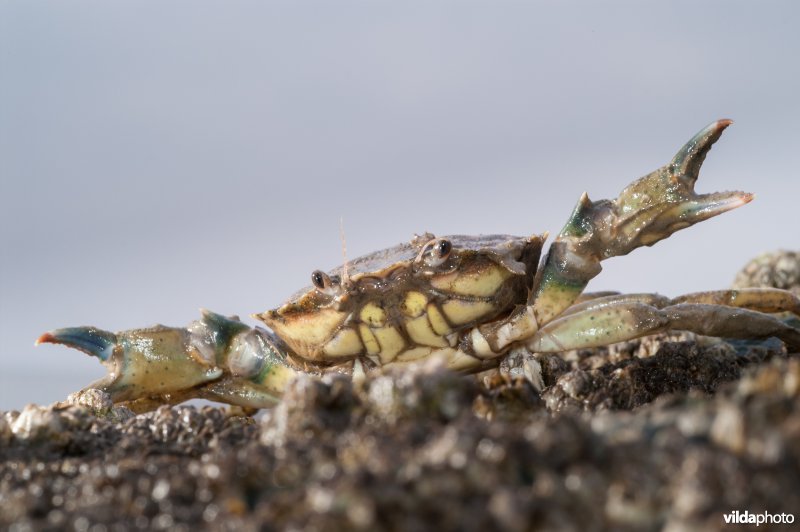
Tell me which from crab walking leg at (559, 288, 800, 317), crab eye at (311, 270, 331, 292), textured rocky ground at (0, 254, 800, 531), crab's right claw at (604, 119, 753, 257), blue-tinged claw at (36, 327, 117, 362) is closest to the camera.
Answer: textured rocky ground at (0, 254, 800, 531)

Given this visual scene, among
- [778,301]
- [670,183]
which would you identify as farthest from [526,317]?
[778,301]

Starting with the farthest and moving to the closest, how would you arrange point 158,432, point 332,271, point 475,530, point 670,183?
point 332,271 → point 670,183 → point 158,432 → point 475,530

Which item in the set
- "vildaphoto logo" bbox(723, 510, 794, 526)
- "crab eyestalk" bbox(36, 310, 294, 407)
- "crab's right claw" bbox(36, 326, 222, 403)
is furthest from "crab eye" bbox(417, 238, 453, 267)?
"vildaphoto logo" bbox(723, 510, 794, 526)

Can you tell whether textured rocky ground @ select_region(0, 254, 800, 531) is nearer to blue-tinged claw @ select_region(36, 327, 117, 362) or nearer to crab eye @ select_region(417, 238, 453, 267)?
crab eye @ select_region(417, 238, 453, 267)

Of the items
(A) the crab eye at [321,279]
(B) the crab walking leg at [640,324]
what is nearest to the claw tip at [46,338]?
(A) the crab eye at [321,279]

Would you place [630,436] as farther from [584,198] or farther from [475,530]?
[584,198]

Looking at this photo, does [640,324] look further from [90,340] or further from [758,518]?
[758,518]

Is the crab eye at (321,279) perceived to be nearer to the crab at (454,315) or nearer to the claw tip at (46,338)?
the crab at (454,315)
